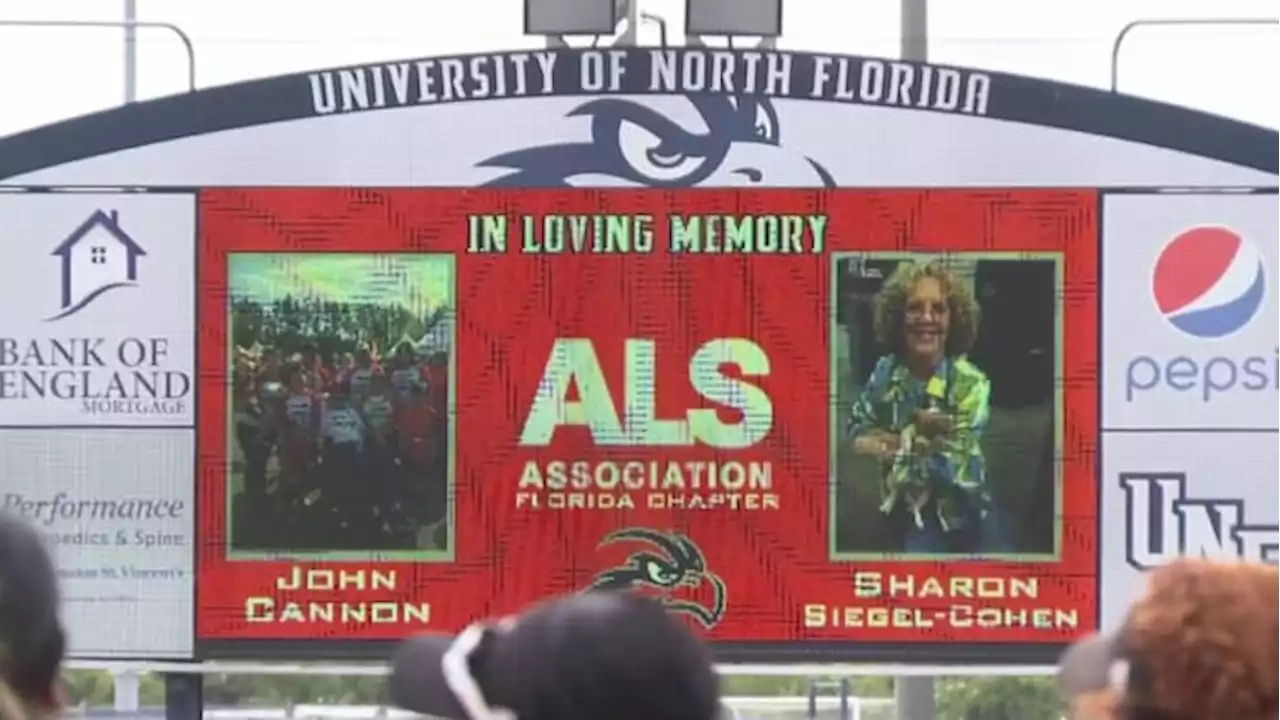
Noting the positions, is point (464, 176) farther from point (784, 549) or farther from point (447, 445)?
point (784, 549)

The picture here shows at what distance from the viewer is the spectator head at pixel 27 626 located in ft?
6.51

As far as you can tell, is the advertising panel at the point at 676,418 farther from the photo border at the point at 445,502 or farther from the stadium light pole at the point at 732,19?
the stadium light pole at the point at 732,19

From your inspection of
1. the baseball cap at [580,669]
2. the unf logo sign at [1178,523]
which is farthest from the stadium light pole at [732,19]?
the baseball cap at [580,669]

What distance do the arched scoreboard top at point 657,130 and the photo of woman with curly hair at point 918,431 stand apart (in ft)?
1.33

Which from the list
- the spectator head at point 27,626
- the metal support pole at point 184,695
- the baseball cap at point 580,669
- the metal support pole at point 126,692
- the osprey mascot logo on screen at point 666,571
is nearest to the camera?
the baseball cap at point 580,669

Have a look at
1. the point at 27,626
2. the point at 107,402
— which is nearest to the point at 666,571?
the point at 107,402

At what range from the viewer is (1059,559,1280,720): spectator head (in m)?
1.82

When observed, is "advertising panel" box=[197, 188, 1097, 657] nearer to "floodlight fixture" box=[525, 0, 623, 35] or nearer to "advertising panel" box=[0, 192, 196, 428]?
"advertising panel" box=[0, 192, 196, 428]

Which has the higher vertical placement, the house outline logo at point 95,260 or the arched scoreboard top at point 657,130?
the arched scoreboard top at point 657,130

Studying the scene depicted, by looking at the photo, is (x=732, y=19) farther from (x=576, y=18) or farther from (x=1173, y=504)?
(x=1173, y=504)

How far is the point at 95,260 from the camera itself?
23.7 ft

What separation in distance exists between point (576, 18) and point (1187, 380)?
2390 millimetres

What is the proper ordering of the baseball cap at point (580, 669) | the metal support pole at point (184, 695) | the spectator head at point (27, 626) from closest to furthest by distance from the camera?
the baseball cap at point (580, 669) → the spectator head at point (27, 626) → the metal support pole at point (184, 695)

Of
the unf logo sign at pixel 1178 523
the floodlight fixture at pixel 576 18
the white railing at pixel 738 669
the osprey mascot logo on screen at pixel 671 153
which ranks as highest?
the floodlight fixture at pixel 576 18
